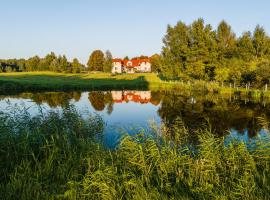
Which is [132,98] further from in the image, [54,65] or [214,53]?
[54,65]

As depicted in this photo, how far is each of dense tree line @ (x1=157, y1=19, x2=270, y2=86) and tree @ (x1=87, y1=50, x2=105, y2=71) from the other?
7393cm

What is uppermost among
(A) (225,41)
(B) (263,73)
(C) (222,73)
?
(A) (225,41)

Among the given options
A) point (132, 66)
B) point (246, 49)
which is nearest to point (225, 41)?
point (246, 49)

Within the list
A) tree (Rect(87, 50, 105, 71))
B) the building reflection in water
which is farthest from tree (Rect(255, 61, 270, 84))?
tree (Rect(87, 50, 105, 71))

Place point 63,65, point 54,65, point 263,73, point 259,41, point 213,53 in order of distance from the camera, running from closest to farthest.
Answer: point 263,73 < point 213,53 < point 259,41 < point 63,65 < point 54,65

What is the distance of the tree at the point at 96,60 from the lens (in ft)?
423

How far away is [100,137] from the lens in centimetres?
1580

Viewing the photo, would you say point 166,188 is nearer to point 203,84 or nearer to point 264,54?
point 203,84

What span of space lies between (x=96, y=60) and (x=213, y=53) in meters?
86.0

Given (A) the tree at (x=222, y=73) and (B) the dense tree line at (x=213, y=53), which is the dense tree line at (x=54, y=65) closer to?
(B) the dense tree line at (x=213, y=53)

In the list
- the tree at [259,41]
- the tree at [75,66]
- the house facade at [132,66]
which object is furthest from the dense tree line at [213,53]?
the house facade at [132,66]

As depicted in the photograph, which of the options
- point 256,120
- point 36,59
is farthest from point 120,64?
point 256,120

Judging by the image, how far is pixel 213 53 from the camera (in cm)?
4991

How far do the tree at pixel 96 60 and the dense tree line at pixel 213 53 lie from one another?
7393 centimetres
